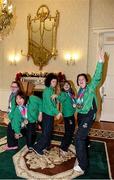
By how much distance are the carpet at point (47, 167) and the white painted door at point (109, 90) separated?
3009 mm

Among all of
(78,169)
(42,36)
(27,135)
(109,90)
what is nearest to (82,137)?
(78,169)

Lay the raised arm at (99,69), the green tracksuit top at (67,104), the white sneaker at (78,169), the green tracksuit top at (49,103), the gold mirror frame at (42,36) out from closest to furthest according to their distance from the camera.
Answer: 1. the raised arm at (99,69)
2. the white sneaker at (78,169)
3. the green tracksuit top at (49,103)
4. the green tracksuit top at (67,104)
5. the gold mirror frame at (42,36)

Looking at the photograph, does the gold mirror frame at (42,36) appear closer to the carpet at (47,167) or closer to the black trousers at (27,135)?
the black trousers at (27,135)

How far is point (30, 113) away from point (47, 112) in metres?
0.35

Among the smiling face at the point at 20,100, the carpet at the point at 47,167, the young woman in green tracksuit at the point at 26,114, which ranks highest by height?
the smiling face at the point at 20,100

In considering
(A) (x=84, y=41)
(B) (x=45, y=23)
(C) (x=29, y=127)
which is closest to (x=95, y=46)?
(A) (x=84, y=41)

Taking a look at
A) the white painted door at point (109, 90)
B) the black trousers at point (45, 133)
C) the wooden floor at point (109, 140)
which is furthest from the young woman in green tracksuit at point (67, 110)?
the white painted door at point (109, 90)

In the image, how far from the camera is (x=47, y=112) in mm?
3943

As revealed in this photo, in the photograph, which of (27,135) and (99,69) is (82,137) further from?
(27,135)

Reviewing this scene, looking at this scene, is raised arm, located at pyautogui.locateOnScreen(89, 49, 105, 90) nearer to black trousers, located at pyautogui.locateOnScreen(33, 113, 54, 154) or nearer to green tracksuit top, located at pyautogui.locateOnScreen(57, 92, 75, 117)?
green tracksuit top, located at pyautogui.locateOnScreen(57, 92, 75, 117)

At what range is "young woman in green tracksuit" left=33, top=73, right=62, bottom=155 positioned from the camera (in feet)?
12.8

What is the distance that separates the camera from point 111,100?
7.25m

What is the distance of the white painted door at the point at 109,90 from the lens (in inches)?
282

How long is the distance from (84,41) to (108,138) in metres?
3.38
